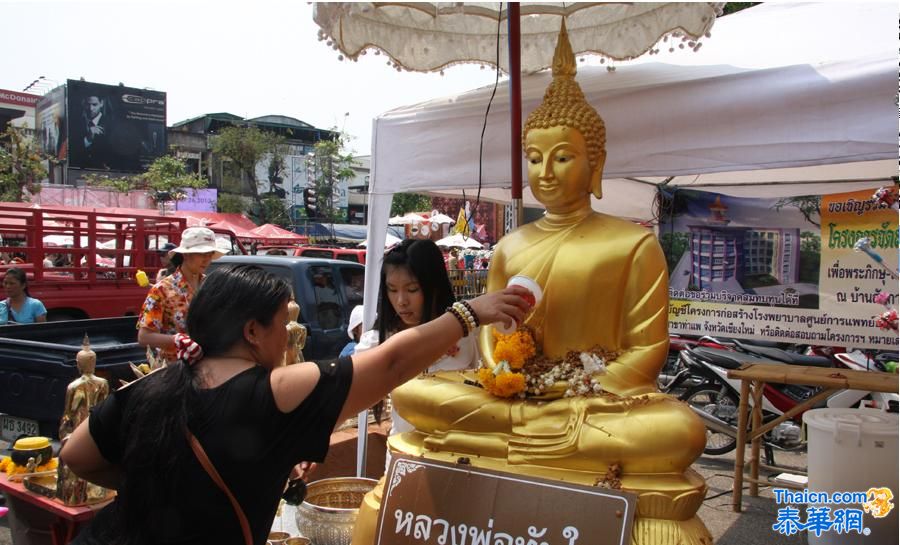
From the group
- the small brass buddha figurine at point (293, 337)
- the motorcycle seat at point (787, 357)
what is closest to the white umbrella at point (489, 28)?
the small brass buddha figurine at point (293, 337)

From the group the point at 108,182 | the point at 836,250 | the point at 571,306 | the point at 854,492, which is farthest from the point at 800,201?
the point at 108,182

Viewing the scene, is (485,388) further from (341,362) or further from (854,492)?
(854,492)

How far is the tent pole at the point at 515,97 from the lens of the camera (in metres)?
2.95

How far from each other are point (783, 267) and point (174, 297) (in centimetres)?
434

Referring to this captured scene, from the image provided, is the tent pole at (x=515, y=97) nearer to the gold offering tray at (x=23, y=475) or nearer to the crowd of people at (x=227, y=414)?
the crowd of people at (x=227, y=414)

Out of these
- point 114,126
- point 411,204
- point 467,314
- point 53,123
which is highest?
point 53,123

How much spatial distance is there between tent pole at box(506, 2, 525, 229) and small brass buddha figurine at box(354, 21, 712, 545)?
0.38ft

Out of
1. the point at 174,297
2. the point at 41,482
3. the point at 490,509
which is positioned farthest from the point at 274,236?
the point at 490,509

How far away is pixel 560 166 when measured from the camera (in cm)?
282

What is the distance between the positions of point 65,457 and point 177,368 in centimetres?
36

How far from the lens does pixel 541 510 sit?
7.18 feet

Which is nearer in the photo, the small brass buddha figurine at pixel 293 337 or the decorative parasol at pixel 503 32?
the decorative parasol at pixel 503 32

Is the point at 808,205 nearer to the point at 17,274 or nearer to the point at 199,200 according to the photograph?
the point at 17,274

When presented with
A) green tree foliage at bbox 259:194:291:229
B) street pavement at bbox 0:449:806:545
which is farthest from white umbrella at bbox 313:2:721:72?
green tree foliage at bbox 259:194:291:229
